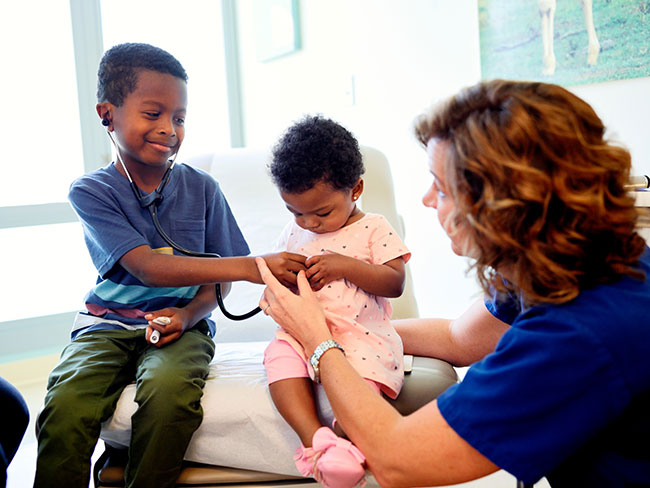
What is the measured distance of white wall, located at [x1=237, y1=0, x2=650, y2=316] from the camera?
7.12ft

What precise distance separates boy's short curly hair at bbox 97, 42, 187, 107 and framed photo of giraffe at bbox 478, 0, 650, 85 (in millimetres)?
1256

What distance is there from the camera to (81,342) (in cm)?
126

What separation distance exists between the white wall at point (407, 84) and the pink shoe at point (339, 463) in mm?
1234

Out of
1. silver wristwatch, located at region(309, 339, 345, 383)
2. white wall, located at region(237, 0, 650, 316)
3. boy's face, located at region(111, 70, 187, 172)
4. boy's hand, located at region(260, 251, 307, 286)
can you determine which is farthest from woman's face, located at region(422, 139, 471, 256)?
white wall, located at region(237, 0, 650, 316)

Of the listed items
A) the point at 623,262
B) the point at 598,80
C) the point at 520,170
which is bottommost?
the point at 623,262

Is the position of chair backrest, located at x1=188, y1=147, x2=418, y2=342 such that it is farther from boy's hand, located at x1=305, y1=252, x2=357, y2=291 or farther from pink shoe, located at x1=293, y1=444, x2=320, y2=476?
pink shoe, located at x1=293, y1=444, x2=320, y2=476

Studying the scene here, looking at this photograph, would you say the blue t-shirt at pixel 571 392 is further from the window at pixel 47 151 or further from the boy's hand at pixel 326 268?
the window at pixel 47 151

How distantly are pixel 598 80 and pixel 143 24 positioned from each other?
116 inches

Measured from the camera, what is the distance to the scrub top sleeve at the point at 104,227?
122 cm

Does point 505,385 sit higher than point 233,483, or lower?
higher

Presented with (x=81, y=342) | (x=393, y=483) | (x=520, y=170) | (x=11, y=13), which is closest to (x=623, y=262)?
(x=520, y=170)

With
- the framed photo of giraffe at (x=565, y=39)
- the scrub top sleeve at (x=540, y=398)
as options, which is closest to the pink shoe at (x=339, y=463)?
the scrub top sleeve at (x=540, y=398)

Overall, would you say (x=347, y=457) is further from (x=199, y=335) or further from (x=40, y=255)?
(x=40, y=255)

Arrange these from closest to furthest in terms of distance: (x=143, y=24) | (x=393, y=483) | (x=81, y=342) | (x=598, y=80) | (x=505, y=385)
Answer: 1. (x=505, y=385)
2. (x=393, y=483)
3. (x=81, y=342)
4. (x=598, y=80)
5. (x=143, y=24)
